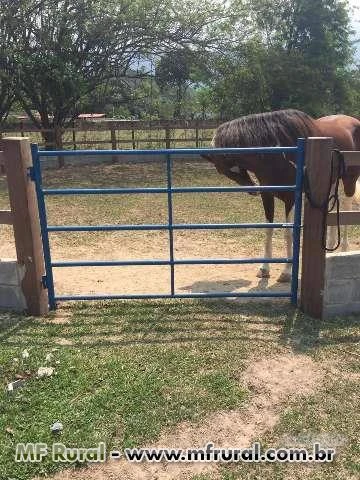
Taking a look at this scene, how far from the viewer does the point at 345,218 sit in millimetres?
3883

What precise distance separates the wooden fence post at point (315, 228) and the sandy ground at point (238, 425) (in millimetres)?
703

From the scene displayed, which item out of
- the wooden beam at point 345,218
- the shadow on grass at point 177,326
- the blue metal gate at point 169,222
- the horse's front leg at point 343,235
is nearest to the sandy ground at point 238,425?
the shadow on grass at point 177,326

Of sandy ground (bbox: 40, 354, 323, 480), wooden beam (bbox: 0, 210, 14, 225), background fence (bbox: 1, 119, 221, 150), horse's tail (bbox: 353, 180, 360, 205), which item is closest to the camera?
sandy ground (bbox: 40, 354, 323, 480)

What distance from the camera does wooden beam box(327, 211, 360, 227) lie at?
385 centimetres

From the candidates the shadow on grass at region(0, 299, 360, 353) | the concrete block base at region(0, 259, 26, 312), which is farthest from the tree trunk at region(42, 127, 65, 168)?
the shadow on grass at region(0, 299, 360, 353)

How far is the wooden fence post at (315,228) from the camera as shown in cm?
372

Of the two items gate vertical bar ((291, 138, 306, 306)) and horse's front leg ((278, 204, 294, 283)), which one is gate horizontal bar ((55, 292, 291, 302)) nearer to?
gate vertical bar ((291, 138, 306, 306))

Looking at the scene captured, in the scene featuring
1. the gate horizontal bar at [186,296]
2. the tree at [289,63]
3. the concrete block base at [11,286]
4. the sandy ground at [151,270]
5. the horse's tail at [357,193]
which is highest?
the tree at [289,63]

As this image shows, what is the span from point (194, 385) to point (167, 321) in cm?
98

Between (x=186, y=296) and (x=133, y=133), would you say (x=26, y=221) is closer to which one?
(x=186, y=296)

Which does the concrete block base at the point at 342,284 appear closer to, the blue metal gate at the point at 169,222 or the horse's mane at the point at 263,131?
the blue metal gate at the point at 169,222

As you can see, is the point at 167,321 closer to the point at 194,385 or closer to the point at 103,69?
the point at 194,385

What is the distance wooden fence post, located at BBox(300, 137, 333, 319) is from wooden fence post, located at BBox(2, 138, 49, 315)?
2228 millimetres

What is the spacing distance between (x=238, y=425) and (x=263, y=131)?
2.81 metres
